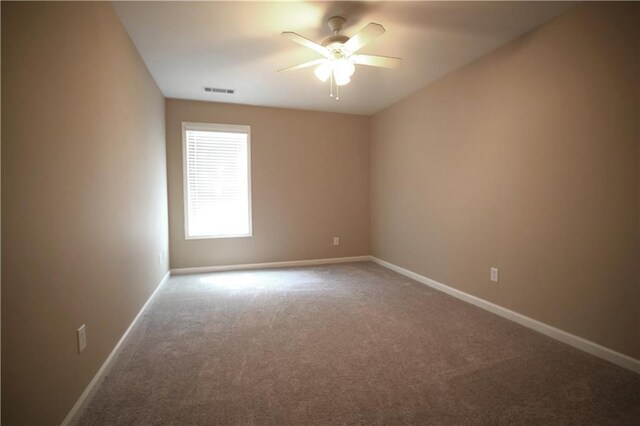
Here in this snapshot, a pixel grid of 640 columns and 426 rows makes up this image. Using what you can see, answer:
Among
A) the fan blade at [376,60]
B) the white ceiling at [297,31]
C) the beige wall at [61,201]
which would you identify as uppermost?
the white ceiling at [297,31]

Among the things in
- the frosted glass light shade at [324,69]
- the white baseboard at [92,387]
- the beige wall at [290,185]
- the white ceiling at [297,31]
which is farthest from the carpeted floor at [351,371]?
the white ceiling at [297,31]

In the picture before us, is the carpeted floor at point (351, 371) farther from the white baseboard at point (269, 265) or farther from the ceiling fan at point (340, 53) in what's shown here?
the ceiling fan at point (340, 53)

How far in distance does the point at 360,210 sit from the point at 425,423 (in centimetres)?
375

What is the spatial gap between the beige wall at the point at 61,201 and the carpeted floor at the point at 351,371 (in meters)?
0.36

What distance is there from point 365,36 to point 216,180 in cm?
303

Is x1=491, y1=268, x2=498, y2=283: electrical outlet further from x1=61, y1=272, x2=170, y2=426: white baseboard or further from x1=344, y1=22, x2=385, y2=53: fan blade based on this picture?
x1=61, y1=272, x2=170, y2=426: white baseboard

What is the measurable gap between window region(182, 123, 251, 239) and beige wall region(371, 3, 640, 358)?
8.81 ft

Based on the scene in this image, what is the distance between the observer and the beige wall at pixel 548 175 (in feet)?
6.15

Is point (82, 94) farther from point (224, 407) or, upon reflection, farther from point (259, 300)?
point (259, 300)

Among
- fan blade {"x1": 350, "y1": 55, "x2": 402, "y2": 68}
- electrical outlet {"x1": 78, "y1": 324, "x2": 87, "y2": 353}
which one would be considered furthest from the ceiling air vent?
electrical outlet {"x1": 78, "y1": 324, "x2": 87, "y2": 353}

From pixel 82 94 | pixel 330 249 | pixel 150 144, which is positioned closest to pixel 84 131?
pixel 82 94

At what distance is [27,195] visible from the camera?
1141 millimetres

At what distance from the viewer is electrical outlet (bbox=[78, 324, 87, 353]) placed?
4.93 ft

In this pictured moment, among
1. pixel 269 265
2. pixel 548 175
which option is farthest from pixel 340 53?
pixel 269 265
